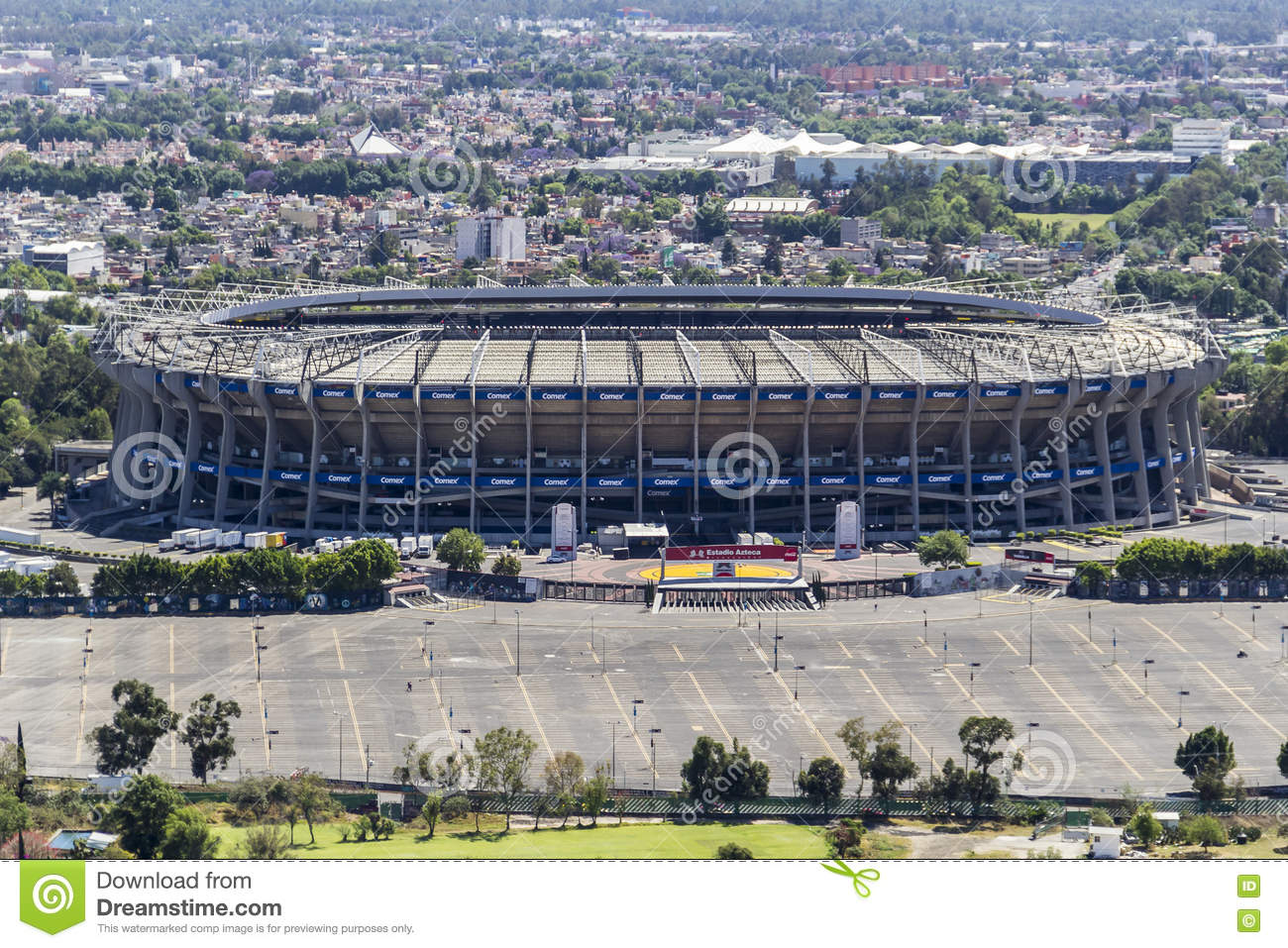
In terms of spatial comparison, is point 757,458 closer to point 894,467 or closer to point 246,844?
point 894,467

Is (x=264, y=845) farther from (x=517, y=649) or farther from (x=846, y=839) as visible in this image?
(x=517, y=649)

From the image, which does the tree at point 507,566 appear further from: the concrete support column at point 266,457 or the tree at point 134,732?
the tree at point 134,732

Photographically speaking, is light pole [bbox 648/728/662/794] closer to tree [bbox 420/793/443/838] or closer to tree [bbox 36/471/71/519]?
tree [bbox 420/793/443/838]

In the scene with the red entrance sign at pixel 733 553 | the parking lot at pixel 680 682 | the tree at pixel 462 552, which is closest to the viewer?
the parking lot at pixel 680 682

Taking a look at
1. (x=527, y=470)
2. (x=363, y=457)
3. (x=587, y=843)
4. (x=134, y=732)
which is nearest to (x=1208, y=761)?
(x=587, y=843)

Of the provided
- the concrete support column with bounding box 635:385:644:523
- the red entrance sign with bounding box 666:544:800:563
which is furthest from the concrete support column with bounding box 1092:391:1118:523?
the concrete support column with bounding box 635:385:644:523

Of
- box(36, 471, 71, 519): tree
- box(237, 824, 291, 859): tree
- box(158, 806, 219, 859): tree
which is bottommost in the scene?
box(237, 824, 291, 859): tree

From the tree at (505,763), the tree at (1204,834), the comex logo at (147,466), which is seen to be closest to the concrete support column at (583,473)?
the comex logo at (147,466)

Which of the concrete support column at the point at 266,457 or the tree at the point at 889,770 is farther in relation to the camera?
the concrete support column at the point at 266,457
